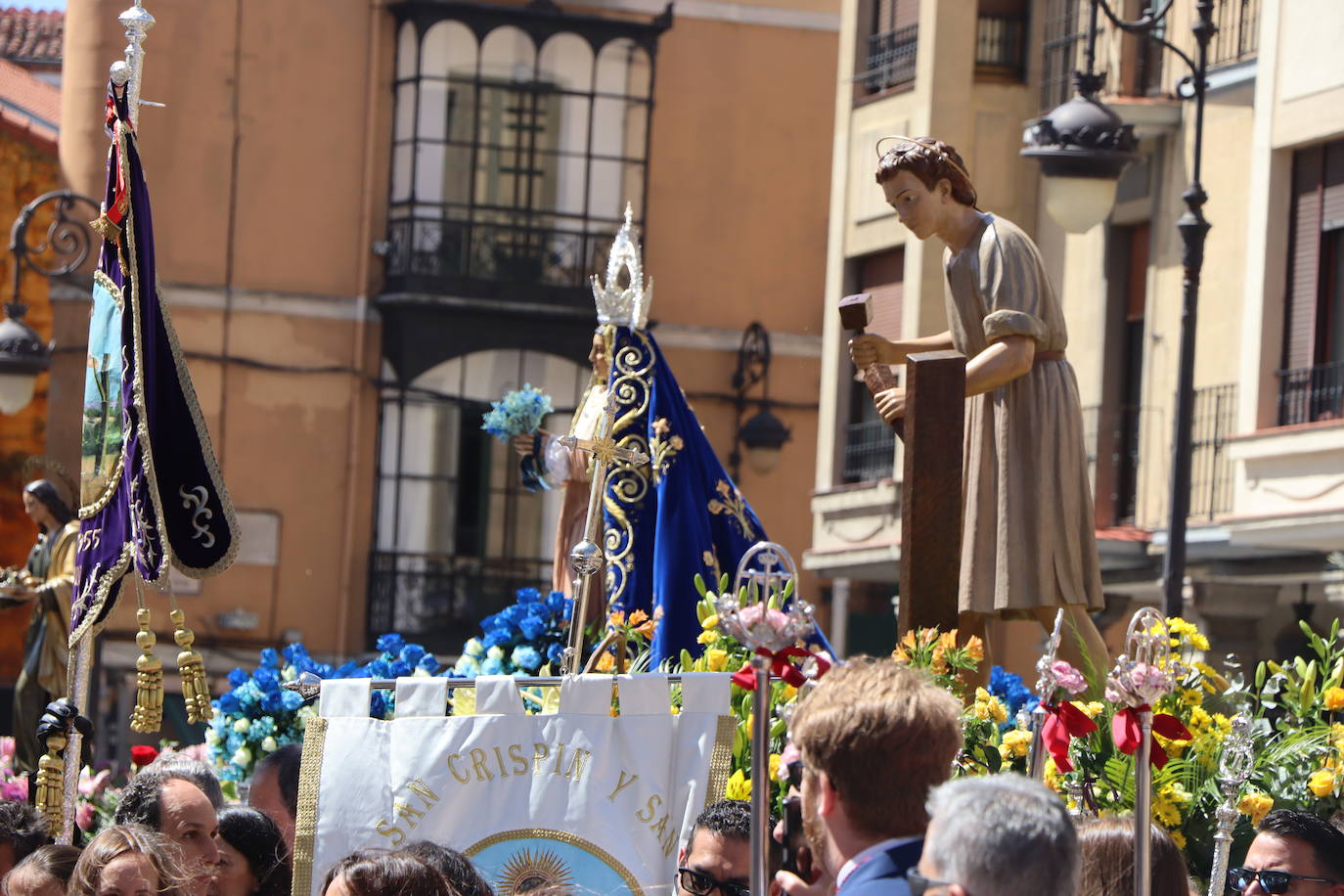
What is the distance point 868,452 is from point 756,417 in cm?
509

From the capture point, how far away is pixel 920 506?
7.12 m

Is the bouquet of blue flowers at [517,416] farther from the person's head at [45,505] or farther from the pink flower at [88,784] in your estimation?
the person's head at [45,505]

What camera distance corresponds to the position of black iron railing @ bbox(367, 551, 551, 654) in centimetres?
2595

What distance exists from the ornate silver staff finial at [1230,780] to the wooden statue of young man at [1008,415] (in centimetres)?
83

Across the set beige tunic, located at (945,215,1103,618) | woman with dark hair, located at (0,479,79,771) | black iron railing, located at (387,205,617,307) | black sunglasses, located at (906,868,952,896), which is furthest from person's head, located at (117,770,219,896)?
black iron railing, located at (387,205,617,307)

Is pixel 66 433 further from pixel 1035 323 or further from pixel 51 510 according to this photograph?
pixel 1035 323

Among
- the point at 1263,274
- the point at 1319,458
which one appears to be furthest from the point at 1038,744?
the point at 1263,274

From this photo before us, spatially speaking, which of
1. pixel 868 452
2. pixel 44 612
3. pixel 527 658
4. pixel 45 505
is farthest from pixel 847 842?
pixel 868 452

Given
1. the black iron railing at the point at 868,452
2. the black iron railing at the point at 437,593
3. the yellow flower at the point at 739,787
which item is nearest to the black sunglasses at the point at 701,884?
the yellow flower at the point at 739,787

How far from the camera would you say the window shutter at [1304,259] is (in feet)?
55.4

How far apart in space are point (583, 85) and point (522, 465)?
16324mm

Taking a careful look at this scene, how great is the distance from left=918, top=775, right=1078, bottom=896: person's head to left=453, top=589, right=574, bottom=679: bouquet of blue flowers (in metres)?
5.85

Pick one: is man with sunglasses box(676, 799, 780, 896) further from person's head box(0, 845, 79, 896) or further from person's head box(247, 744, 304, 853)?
person's head box(247, 744, 304, 853)

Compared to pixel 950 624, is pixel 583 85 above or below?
above
